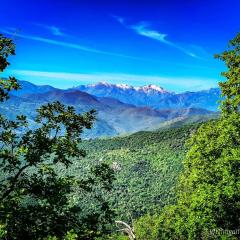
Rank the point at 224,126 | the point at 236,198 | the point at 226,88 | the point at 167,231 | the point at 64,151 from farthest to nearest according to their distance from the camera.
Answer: the point at 167,231 < the point at 226,88 < the point at 224,126 < the point at 236,198 < the point at 64,151

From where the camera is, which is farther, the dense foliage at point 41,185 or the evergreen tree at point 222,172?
the evergreen tree at point 222,172

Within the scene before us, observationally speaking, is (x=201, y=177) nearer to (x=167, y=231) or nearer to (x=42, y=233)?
(x=42, y=233)

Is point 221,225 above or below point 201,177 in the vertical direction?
below

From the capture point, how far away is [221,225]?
31641mm

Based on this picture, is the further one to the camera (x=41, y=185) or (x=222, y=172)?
(x=222, y=172)

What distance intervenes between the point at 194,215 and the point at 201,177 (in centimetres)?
489

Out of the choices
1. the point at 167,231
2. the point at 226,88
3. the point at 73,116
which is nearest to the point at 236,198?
the point at 226,88

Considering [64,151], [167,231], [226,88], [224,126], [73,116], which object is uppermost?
[226,88]

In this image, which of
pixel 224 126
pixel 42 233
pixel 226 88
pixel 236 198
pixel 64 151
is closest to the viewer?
pixel 42 233

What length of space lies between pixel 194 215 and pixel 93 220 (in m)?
15.4

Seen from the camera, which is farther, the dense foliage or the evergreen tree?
the evergreen tree

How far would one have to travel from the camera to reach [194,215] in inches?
1188

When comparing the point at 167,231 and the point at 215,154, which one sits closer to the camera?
the point at 215,154

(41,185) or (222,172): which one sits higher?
(222,172)
